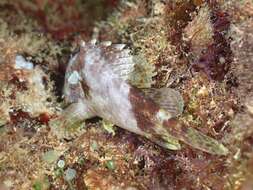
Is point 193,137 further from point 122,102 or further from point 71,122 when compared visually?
point 71,122

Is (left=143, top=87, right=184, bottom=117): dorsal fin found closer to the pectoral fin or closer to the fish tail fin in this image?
the fish tail fin

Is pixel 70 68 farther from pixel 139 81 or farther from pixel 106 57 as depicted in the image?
pixel 139 81

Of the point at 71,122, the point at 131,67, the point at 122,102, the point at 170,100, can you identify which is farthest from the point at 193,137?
the point at 71,122

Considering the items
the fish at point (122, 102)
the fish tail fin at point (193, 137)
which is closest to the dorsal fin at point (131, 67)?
the fish at point (122, 102)

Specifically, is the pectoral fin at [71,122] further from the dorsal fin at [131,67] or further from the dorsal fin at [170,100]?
the dorsal fin at [170,100]

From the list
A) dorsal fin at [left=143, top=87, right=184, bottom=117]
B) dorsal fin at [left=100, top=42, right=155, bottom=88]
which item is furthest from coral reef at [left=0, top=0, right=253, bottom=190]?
dorsal fin at [left=143, top=87, right=184, bottom=117]

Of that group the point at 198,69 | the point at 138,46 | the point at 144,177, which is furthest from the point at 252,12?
the point at 144,177

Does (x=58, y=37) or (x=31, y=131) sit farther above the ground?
(x=58, y=37)

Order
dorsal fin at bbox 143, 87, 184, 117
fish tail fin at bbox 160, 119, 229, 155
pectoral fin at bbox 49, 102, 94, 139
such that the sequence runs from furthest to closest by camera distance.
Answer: pectoral fin at bbox 49, 102, 94, 139 → dorsal fin at bbox 143, 87, 184, 117 → fish tail fin at bbox 160, 119, 229, 155
